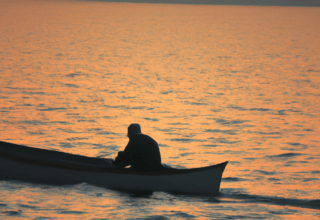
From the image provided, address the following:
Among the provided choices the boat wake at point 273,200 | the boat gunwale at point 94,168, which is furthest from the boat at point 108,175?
the boat wake at point 273,200

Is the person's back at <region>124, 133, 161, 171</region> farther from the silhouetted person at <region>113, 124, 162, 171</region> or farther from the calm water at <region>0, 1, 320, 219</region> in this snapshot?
the calm water at <region>0, 1, 320, 219</region>

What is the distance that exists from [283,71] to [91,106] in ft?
60.8

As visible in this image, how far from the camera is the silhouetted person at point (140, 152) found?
37.4 ft

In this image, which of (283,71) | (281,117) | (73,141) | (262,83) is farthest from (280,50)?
(73,141)

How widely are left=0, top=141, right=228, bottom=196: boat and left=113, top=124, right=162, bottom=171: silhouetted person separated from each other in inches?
7.4

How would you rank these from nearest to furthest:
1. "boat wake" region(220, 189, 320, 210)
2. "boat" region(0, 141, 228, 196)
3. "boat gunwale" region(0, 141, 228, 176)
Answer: "boat gunwale" region(0, 141, 228, 176)
"boat" region(0, 141, 228, 196)
"boat wake" region(220, 189, 320, 210)

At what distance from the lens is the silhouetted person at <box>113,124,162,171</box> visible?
37.4ft

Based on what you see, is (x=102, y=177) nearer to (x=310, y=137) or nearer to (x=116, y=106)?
(x=310, y=137)

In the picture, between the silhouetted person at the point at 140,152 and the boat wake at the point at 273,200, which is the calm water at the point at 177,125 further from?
the silhouetted person at the point at 140,152

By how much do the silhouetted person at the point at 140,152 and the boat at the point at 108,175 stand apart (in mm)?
189

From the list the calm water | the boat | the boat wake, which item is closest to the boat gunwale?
the boat

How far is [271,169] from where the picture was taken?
47.9ft

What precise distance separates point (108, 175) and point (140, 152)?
97 cm

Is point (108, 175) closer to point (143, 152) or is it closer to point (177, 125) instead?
point (143, 152)
